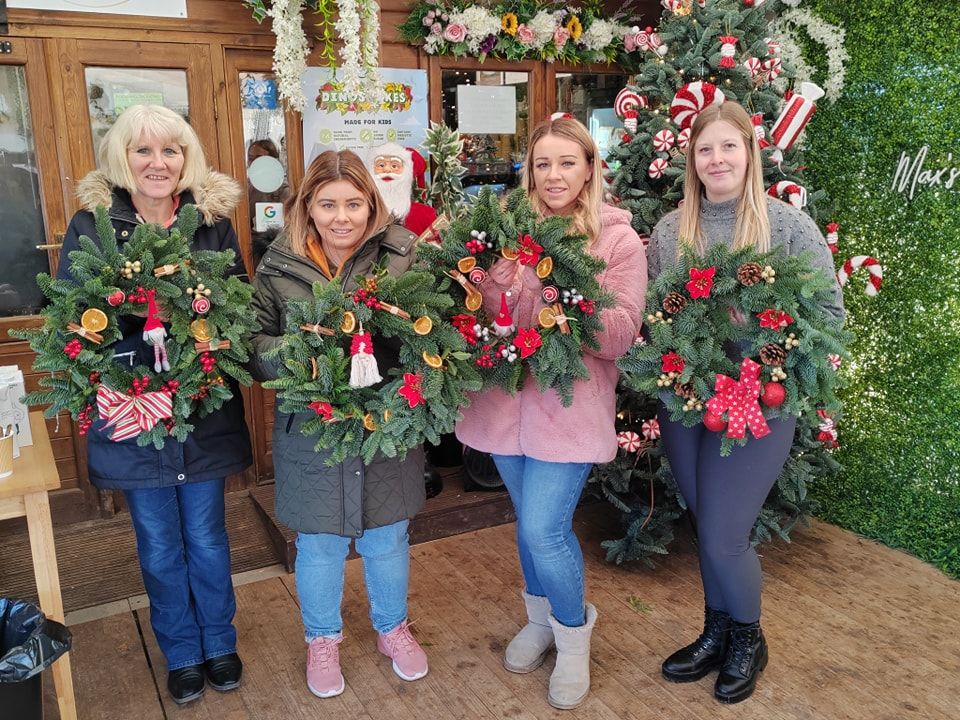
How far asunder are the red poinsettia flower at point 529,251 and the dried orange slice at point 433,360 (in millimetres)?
320

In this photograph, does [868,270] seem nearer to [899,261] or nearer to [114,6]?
[899,261]

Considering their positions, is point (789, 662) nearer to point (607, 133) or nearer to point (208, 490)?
point (208, 490)

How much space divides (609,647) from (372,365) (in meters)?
1.37

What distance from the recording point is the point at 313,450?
2.32 m

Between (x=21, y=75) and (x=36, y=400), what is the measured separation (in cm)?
203

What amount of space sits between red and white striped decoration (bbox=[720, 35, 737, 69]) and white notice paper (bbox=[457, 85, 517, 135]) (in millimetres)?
1519

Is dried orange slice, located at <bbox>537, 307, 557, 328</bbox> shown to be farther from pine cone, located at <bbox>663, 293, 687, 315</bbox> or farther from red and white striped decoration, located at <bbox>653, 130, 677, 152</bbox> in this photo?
red and white striped decoration, located at <bbox>653, 130, 677, 152</bbox>

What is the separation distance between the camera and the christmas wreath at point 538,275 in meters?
2.07

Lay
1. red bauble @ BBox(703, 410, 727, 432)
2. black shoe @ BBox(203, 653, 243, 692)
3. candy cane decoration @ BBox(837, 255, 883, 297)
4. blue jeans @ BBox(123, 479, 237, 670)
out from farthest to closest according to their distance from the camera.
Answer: candy cane decoration @ BBox(837, 255, 883, 297) < black shoe @ BBox(203, 653, 243, 692) < blue jeans @ BBox(123, 479, 237, 670) < red bauble @ BBox(703, 410, 727, 432)

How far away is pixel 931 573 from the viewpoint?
3279 millimetres

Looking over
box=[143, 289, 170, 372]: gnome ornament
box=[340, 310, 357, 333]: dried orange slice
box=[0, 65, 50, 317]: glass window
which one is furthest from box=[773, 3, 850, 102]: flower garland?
box=[0, 65, 50, 317]: glass window

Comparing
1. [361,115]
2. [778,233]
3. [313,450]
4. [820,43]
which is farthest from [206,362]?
[820,43]

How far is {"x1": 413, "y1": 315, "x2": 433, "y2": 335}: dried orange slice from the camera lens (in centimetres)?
208

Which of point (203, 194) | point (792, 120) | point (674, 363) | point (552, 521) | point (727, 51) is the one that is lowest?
point (552, 521)
